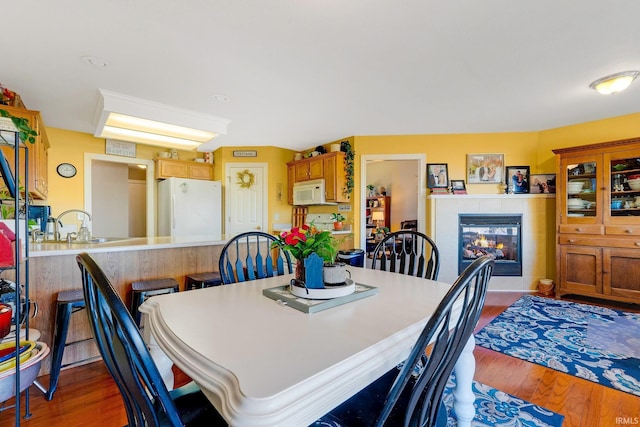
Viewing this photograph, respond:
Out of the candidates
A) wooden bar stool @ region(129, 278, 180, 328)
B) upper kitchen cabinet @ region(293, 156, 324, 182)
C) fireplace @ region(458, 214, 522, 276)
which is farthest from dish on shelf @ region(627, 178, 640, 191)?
wooden bar stool @ region(129, 278, 180, 328)

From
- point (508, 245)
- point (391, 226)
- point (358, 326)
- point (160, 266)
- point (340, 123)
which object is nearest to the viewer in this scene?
point (358, 326)

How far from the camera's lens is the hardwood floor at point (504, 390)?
60.1 inches

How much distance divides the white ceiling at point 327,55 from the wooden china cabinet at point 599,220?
0.54m

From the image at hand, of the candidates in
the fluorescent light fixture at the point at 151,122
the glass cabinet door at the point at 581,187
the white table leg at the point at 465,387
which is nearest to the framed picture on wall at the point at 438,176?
the glass cabinet door at the point at 581,187

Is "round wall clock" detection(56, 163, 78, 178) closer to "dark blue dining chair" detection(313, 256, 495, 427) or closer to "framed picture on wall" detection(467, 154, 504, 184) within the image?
"dark blue dining chair" detection(313, 256, 495, 427)

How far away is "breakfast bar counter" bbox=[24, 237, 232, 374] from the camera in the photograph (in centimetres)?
197

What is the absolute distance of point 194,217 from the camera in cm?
443

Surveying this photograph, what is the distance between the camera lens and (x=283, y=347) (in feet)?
2.53

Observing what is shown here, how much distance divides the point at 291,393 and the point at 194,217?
427 cm

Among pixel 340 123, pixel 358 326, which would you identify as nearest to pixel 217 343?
pixel 358 326

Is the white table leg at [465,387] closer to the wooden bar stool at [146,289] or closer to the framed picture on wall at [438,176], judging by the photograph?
the wooden bar stool at [146,289]

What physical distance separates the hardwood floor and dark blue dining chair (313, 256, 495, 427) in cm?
Answer: 128

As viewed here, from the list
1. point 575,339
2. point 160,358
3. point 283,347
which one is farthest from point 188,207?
point 575,339

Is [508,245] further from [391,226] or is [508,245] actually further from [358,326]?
[358,326]
